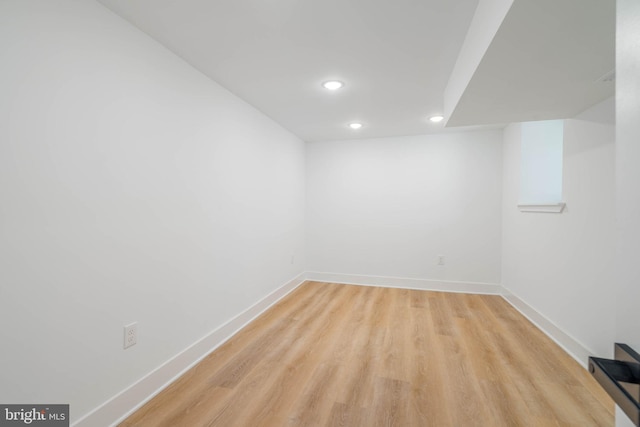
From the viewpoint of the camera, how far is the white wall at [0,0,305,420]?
3.63ft

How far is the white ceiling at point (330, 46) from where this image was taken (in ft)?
4.60

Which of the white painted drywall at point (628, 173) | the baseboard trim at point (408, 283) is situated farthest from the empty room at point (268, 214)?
the baseboard trim at point (408, 283)

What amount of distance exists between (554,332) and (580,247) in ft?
2.75

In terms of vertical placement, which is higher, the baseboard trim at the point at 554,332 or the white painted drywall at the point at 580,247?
the white painted drywall at the point at 580,247

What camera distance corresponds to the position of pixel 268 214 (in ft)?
10.4

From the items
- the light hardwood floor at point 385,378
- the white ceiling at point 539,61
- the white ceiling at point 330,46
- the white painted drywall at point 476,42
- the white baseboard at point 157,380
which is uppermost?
the white ceiling at point 330,46

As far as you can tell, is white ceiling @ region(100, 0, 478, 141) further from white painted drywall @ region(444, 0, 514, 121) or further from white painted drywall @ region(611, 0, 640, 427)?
white painted drywall @ region(611, 0, 640, 427)

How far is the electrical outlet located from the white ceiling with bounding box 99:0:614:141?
5.74 ft

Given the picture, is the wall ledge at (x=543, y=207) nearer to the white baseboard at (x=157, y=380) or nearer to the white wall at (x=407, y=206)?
the white wall at (x=407, y=206)

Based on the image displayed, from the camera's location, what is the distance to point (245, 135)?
2.69 m

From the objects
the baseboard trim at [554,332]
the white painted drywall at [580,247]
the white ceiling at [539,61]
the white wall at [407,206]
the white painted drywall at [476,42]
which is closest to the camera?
the white ceiling at [539,61]

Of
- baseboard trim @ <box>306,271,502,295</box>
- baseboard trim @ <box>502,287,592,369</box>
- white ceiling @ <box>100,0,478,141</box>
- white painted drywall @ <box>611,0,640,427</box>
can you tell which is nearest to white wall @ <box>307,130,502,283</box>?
baseboard trim @ <box>306,271,502,295</box>

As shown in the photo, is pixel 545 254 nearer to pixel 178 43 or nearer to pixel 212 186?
pixel 212 186

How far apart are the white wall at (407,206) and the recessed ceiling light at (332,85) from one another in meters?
1.87
